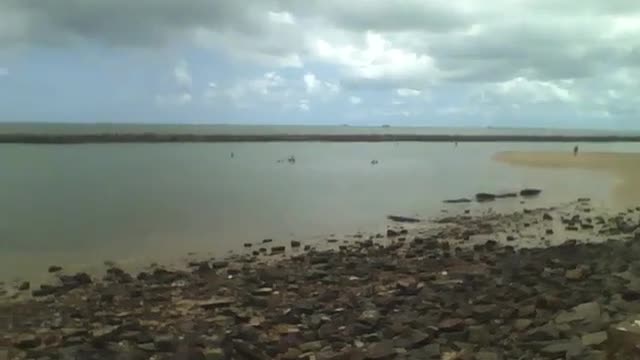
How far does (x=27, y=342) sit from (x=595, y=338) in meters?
8.49

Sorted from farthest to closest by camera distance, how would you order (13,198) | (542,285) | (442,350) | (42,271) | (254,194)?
(254,194) < (13,198) < (42,271) < (542,285) < (442,350)

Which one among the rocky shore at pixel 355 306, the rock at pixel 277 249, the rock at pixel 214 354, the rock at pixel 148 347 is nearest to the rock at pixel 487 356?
the rocky shore at pixel 355 306

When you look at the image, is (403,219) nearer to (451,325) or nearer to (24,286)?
(24,286)

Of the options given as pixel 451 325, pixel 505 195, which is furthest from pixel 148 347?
pixel 505 195

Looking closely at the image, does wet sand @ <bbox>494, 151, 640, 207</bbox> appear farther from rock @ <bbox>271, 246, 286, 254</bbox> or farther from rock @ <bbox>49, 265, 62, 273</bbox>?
rock @ <bbox>49, 265, 62, 273</bbox>

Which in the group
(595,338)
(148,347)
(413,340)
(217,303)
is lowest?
(217,303)

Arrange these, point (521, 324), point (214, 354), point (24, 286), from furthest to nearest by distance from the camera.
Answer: point (24, 286) < point (521, 324) < point (214, 354)

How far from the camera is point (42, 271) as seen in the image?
16828 mm

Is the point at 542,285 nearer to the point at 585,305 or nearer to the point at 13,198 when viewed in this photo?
the point at 585,305

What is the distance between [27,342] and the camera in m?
10.3

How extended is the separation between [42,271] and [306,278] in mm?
7167

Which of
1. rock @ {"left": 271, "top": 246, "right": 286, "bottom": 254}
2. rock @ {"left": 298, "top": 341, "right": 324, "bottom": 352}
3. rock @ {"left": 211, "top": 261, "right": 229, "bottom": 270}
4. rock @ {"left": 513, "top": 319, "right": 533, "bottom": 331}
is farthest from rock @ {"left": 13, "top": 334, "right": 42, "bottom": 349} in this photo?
rock @ {"left": 271, "top": 246, "right": 286, "bottom": 254}

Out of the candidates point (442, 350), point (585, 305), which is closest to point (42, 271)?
point (442, 350)

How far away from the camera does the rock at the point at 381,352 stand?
862 cm
